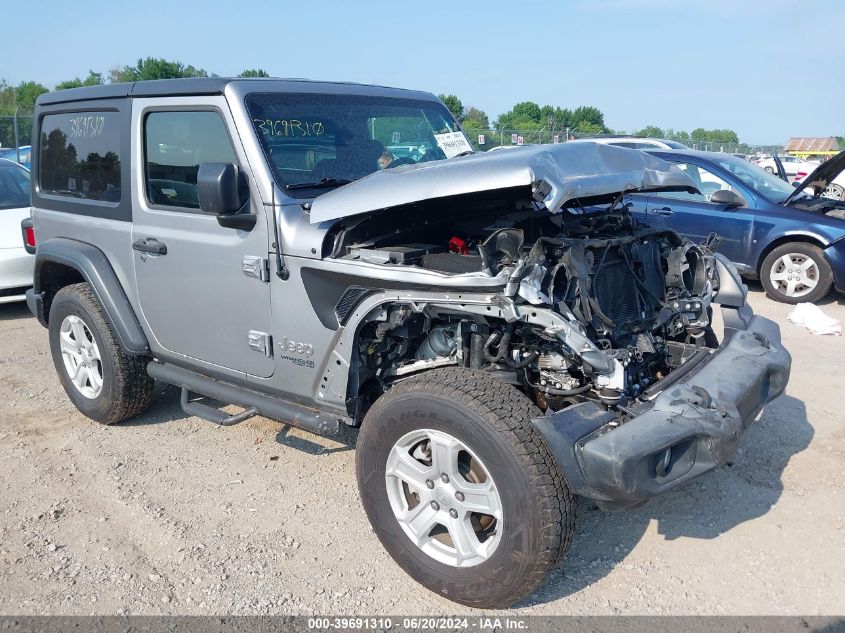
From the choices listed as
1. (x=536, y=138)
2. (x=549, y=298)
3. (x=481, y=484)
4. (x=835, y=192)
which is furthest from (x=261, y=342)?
(x=536, y=138)

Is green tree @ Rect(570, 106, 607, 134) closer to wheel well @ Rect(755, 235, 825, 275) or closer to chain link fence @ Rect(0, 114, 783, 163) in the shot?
chain link fence @ Rect(0, 114, 783, 163)

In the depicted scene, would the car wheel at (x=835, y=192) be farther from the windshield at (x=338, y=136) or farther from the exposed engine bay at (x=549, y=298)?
the windshield at (x=338, y=136)

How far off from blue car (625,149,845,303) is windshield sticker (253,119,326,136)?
15.7 ft

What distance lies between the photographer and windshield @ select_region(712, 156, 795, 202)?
831cm

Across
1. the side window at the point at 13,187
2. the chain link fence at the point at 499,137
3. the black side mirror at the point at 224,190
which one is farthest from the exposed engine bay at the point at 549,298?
the chain link fence at the point at 499,137

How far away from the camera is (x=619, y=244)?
334cm

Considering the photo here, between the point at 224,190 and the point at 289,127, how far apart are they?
616 millimetres

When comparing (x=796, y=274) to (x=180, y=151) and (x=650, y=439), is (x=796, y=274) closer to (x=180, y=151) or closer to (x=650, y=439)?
(x=650, y=439)

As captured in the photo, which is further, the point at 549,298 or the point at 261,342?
the point at 261,342

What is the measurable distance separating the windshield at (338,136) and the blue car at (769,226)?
3.94 meters

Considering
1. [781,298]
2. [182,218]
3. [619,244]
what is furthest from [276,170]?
[781,298]

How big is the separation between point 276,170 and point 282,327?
2.50 ft

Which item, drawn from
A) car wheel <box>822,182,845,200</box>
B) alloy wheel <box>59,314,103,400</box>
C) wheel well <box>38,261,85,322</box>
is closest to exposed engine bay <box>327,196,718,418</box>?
alloy wheel <box>59,314,103,400</box>

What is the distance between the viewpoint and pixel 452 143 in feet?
15.1
